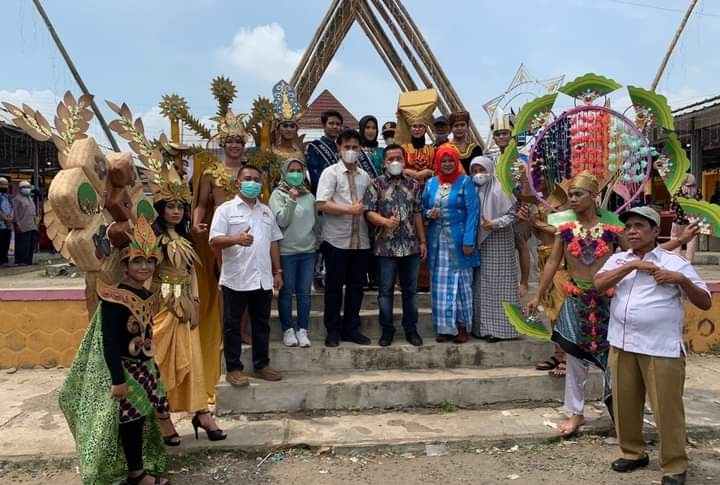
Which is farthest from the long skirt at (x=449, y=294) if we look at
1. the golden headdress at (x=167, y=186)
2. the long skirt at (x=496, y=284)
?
the golden headdress at (x=167, y=186)

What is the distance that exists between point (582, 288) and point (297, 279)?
2132 mm

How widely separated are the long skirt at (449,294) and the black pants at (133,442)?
2519 millimetres

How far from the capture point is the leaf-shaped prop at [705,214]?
Answer: 3.56 meters

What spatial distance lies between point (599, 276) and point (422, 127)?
98.3 inches

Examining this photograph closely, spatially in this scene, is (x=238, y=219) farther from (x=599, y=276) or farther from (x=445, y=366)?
(x=599, y=276)

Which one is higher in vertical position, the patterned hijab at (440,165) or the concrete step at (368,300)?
the patterned hijab at (440,165)

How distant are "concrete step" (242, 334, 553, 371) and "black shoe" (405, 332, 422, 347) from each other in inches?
1.7

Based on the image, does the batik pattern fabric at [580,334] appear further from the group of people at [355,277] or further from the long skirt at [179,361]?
the long skirt at [179,361]

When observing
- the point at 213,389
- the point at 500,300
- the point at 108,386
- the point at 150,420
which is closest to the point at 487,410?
the point at 500,300

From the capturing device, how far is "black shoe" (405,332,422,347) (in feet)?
15.4

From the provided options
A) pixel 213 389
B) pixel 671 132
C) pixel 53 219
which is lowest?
pixel 213 389

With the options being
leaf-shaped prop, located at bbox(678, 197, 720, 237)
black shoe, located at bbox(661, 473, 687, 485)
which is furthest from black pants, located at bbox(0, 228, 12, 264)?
black shoe, located at bbox(661, 473, 687, 485)

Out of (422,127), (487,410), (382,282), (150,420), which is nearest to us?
(150,420)

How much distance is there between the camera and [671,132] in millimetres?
4164
